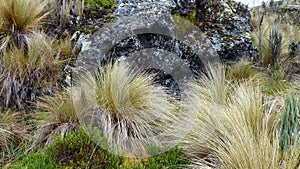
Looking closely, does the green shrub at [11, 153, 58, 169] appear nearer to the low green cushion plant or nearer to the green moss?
the low green cushion plant

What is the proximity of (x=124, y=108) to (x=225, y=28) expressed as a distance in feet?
9.23

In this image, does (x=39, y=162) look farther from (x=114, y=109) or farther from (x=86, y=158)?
(x=114, y=109)

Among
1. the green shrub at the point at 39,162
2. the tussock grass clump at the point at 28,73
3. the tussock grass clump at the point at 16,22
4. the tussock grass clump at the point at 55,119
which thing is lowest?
the green shrub at the point at 39,162

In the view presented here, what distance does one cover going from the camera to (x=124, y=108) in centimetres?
364

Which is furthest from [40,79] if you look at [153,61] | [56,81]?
[153,61]

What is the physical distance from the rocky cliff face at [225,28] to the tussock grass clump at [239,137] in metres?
1.87

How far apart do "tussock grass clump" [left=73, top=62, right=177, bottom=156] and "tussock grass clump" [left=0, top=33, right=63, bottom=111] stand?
538 millimetres

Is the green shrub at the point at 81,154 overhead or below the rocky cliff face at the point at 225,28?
below

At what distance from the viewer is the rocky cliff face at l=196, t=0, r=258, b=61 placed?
5402 millimetres

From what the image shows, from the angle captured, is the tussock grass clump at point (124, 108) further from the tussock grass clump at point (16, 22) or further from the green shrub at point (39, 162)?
the tussock grass clump at point (16, 22)

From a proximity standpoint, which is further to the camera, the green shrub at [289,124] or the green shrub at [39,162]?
the green shrub at [39,162]

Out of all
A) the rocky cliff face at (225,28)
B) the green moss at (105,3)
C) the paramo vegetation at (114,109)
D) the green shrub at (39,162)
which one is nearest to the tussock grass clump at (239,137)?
the paramo vegetation at (114,109)

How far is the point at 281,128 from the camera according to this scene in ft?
8.75

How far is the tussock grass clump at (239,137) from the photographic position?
2.37 m
